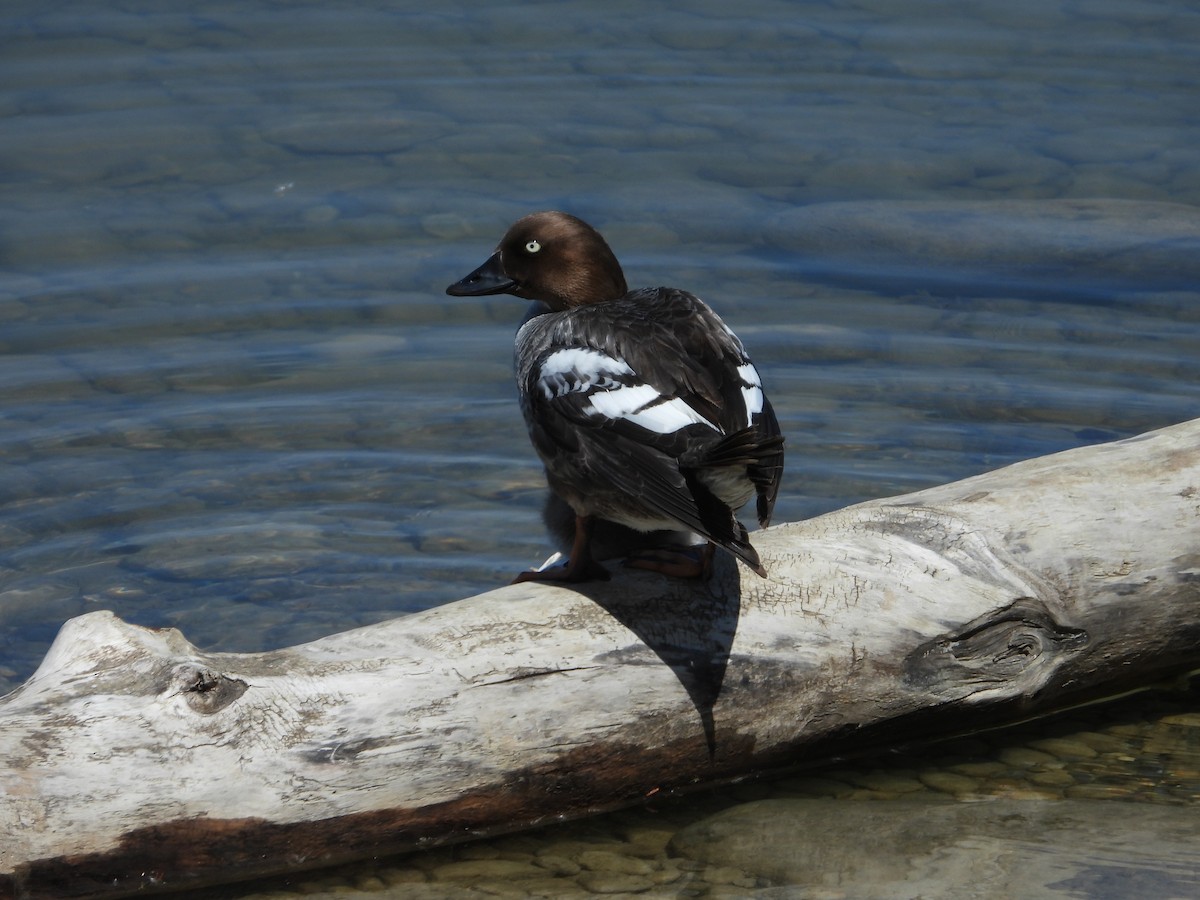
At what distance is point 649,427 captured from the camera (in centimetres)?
377

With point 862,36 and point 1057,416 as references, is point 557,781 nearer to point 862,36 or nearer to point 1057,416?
point 1057,416

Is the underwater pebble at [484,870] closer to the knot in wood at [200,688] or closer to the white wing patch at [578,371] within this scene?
the knot in wood at [200,688]

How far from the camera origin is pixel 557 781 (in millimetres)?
3727

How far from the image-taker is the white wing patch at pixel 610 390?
3.79m

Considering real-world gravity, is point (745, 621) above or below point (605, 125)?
below

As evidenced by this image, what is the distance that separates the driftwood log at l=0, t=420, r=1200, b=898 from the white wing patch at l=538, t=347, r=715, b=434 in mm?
480

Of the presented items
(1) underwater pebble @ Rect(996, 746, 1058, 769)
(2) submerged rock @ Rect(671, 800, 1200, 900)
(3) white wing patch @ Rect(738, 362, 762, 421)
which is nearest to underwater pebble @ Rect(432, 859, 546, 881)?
(2) submerged rock @ Rect(671, 800, 1200, 900)

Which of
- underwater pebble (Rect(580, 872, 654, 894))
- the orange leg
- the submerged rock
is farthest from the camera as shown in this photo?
the orange leg

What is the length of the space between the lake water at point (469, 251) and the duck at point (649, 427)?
141 cm

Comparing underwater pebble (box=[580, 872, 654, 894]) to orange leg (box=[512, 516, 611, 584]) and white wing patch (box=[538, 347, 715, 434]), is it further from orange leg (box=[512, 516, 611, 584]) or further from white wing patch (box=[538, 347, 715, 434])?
white wing patch (box=[538, 347, 715, 434])

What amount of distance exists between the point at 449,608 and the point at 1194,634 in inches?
80.7

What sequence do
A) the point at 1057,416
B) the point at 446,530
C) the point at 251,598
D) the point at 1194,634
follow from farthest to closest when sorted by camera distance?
the point at 1057,416, the point at 446,530, the point at 251,598, the point at 1194,634

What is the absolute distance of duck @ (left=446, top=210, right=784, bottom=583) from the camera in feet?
11.8

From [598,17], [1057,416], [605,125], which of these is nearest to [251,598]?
[1057,416]
